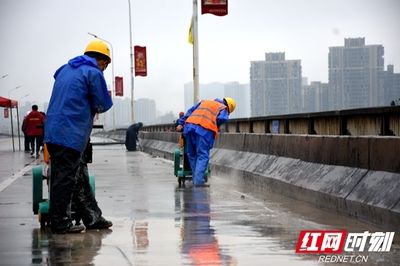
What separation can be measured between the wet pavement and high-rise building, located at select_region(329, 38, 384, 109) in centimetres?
2289

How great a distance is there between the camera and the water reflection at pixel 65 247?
638 centimetres

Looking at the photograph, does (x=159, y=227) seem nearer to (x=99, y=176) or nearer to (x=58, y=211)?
(x=58, y=211)

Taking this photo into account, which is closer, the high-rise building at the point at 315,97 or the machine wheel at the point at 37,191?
the machine wheel at the point at 37,191

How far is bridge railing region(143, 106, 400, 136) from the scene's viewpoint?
427 inches

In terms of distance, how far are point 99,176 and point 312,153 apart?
644 cm

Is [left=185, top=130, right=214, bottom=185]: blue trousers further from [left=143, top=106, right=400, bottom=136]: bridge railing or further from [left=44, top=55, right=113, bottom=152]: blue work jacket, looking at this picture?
[left=44, top=55, right=113, bottom=152]: blue work jacket

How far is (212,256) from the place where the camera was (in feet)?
21.4

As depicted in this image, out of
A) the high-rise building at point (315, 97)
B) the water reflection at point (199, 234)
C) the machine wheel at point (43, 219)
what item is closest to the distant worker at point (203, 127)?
the water reflection at point (199, 234)

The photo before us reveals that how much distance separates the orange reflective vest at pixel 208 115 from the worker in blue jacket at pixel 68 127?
5.64 meters

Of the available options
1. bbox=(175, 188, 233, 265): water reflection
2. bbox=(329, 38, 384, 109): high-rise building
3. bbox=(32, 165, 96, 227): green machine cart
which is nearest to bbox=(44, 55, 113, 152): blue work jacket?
bbox=(32, 165, 96, 227): green machine cart

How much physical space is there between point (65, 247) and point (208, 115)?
681 centimetres

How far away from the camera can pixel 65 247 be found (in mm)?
7074

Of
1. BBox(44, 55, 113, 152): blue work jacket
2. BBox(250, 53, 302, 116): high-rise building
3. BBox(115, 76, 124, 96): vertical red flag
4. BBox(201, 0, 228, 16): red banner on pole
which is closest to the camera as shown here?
BBox(44, 55, 113, 152): blue work jacket

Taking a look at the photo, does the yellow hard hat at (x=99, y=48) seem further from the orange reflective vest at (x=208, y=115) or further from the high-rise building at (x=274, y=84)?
the high-rise building at (x=274, y=84)
